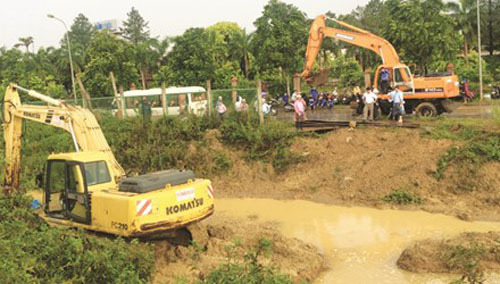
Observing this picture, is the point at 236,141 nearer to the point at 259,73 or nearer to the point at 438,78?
the point at 438,78

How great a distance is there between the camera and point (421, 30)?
90.0 ft

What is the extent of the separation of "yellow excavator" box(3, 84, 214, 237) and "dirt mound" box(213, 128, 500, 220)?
6296 mm

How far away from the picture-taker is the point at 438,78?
18766mm

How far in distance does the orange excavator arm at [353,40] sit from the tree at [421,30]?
6869 millimetres

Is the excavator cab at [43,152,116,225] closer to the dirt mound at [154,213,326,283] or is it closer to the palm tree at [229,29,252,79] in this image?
the dirt mound at [154,213,326,283]

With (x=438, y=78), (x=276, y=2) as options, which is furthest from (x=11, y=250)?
(x=276, y=2)

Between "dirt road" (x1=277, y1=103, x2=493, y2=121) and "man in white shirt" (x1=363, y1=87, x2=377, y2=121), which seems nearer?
"man in white shirt" (x1=363, y1=87, x2=377, y2=121)

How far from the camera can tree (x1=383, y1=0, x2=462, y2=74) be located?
27.3m

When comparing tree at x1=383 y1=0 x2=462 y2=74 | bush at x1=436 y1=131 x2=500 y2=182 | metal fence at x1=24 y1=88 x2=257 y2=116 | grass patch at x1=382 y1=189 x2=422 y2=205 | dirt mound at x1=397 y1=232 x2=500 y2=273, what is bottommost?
dirt mound at x1=397 y1=232 x2=500 y2=273

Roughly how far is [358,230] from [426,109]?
31.0 feet

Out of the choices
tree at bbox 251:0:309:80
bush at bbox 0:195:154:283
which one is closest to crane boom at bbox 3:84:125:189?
bush at bbox 0:195:154:283

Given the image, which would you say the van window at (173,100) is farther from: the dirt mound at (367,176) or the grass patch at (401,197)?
the grass patch at (401,197)

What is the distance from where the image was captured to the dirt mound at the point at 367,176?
515 inches

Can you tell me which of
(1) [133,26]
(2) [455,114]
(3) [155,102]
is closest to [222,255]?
(3) [155,102]
